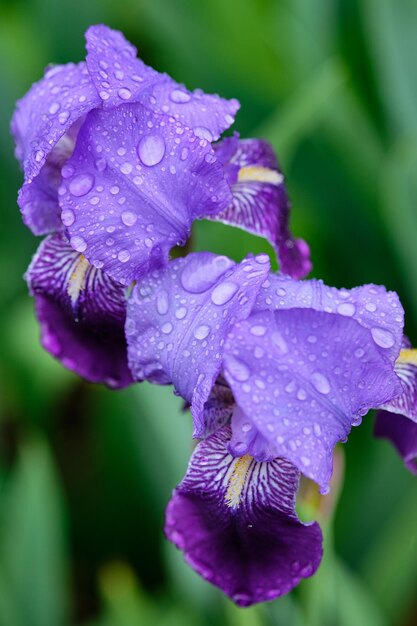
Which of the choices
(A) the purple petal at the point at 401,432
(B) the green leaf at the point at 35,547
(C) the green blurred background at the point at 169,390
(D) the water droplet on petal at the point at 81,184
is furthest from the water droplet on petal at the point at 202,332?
(B) the green leaf at the point at 35,547

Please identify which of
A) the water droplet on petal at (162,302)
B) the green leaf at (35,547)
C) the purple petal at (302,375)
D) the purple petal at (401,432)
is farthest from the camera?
the green leaf at (35,547)

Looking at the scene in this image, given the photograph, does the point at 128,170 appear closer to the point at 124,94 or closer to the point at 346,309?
the point at 124,94

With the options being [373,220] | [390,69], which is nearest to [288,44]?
[390,69]

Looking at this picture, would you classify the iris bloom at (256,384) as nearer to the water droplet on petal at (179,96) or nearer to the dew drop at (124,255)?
the dew drop at (124,255)

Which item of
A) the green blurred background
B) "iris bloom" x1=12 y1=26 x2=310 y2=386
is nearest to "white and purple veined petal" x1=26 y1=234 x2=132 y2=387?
"iris bloom" x1=12 y1=26 x2=310 y2=386

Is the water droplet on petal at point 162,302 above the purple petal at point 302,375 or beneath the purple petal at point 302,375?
above

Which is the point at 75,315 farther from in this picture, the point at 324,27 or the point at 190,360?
the point at 324,27
